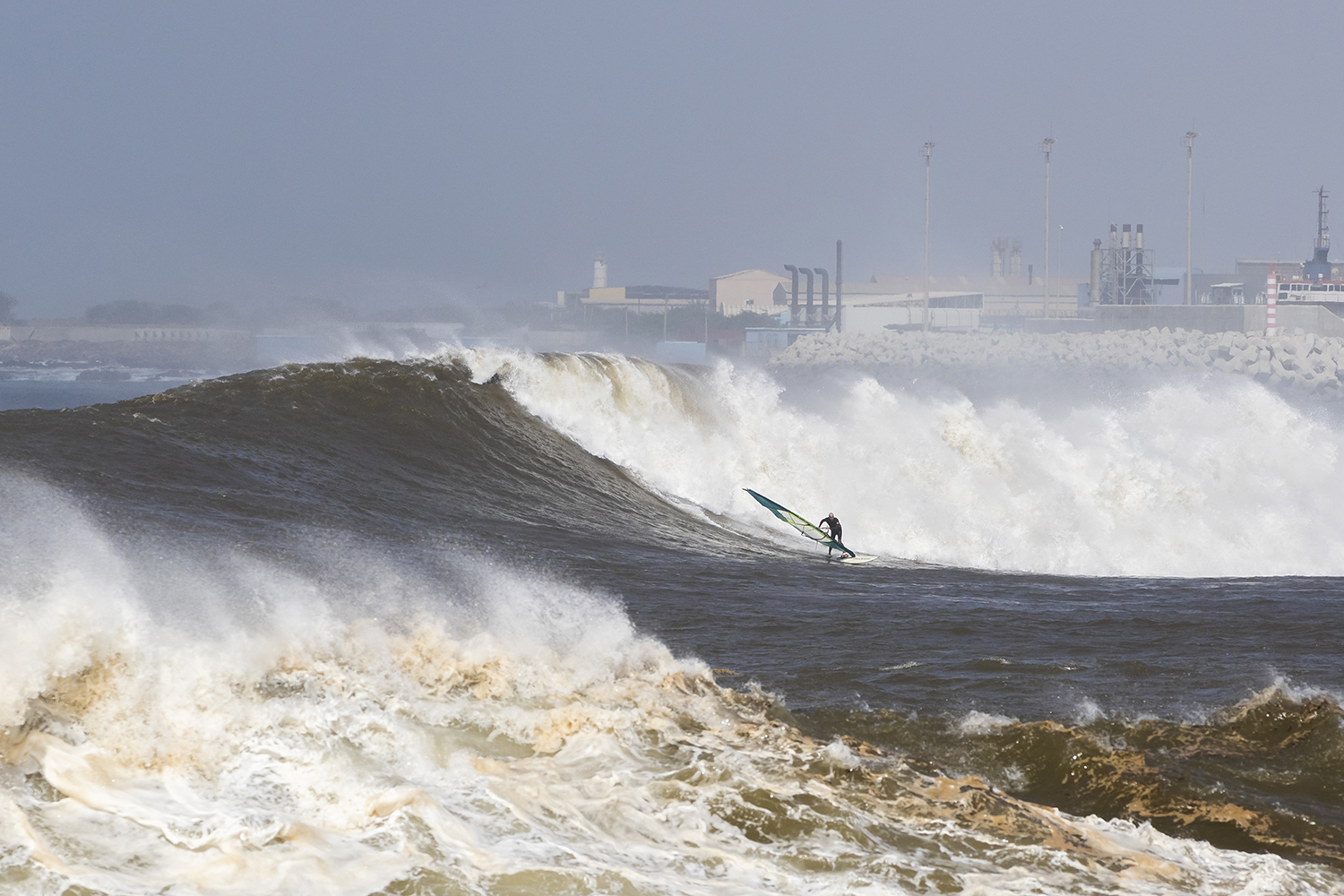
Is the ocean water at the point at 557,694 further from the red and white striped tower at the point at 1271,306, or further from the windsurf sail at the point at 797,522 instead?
the red and white striped tower at the point at 1271,306

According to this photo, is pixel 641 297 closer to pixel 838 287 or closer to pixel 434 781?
pixel 838 287

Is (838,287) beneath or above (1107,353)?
above

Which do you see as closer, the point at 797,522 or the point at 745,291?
the point at 797,522

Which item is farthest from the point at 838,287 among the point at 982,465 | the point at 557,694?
the point at 557,694

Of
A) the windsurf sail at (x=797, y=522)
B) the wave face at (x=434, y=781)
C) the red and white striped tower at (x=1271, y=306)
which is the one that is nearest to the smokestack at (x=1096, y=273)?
the red and white striped tower at (x=1271, y=306)

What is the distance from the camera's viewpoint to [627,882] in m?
5.41

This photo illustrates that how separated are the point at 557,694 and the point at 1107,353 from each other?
207 feet

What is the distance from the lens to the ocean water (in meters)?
5.61

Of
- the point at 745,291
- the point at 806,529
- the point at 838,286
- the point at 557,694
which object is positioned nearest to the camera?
the point at 557,694

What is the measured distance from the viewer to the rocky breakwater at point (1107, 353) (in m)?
57.6

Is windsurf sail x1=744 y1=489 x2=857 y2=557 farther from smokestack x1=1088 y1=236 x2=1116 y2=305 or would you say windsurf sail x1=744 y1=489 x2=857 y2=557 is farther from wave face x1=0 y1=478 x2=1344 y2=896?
smokestack x1=1088 y1=236 x2=1116 y2=305

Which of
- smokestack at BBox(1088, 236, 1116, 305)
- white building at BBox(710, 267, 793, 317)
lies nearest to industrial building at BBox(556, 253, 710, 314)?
white building at BBox(710, 267, 793, 317)

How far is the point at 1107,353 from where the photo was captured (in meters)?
65.0

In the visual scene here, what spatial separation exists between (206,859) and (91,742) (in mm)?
1393
